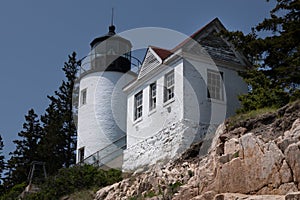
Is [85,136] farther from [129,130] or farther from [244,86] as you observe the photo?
[244,86]

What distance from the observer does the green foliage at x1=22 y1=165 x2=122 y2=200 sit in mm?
22641

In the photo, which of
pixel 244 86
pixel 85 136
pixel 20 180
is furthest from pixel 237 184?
pixel 20 180

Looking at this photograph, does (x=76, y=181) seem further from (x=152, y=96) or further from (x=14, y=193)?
(x=14, y=193)

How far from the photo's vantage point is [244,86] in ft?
74.8

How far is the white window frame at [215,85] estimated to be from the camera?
861 inches

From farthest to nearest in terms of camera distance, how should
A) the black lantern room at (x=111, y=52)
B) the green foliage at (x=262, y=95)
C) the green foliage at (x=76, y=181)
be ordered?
the black lantern room at (x=111, y=52) → the green foliage at (x=76, y=181) → the green foliage at (x=262, y=95)


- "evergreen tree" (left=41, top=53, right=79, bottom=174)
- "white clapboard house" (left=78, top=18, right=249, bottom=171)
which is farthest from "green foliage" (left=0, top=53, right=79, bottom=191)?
"white clapboard house" (left=78, top=18, right=249, bottom=171)

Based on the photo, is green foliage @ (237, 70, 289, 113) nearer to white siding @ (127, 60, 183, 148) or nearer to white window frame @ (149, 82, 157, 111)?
white siding @ (127, 60, 183, 148)

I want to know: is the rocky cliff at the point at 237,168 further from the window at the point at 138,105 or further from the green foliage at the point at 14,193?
the green foliage at the point at 14,193

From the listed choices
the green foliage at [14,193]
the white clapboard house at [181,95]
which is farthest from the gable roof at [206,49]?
the green foliage at [14,193]

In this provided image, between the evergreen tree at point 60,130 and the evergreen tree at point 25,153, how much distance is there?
0.76 meters

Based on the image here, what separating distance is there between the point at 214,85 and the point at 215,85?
44 mm

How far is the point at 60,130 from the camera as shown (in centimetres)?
3369

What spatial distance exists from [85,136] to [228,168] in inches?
565
